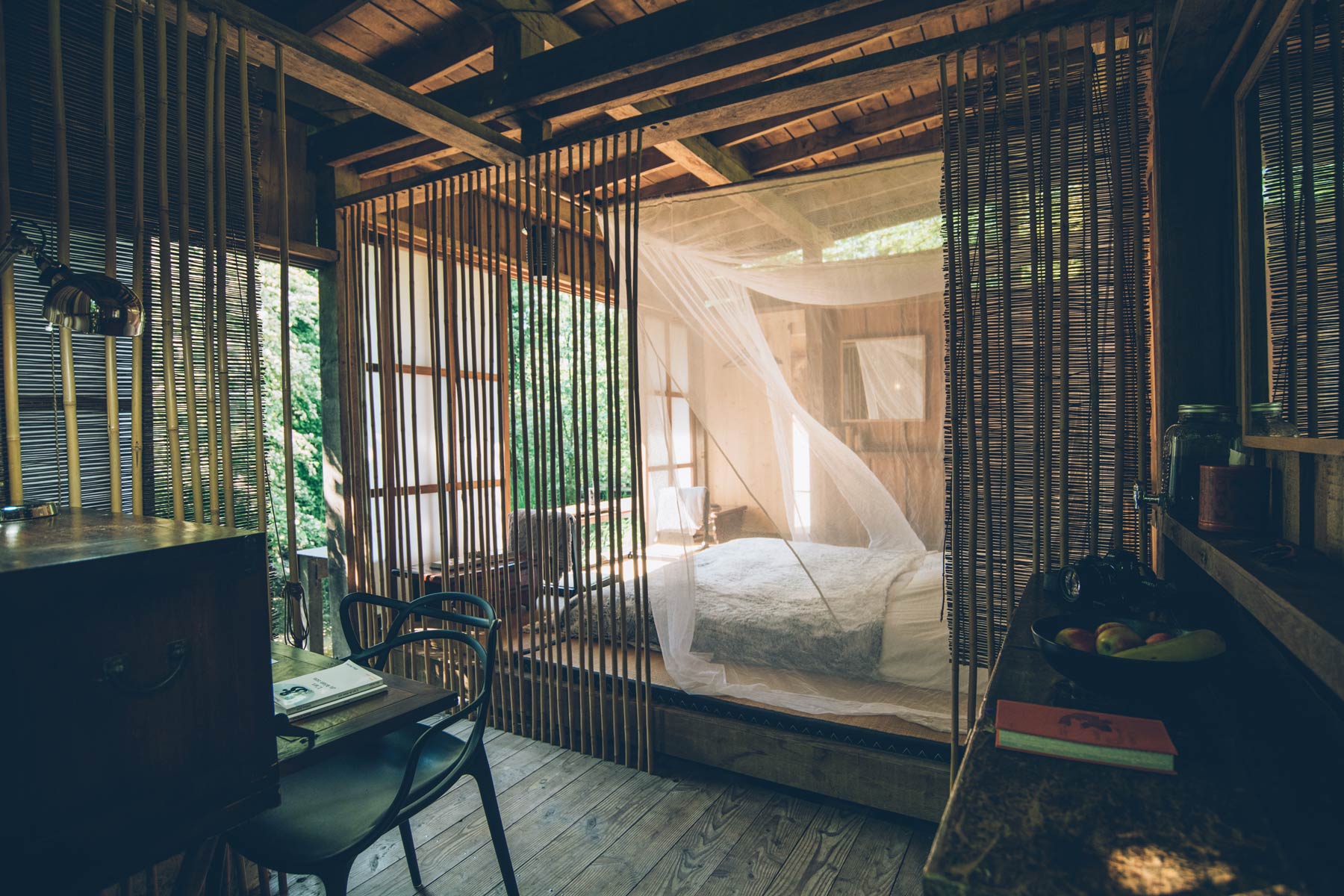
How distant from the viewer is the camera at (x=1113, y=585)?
4.53ft

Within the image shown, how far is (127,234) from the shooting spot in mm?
1886

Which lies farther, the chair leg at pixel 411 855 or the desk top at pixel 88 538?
the chair leg at pixel 411 855

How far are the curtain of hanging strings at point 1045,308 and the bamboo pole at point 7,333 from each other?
7.28ft

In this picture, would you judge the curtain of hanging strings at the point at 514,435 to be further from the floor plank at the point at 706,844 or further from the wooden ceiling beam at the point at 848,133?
the wooden ceiling beam at the point at 848,133

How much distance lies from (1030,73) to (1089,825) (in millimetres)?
1996

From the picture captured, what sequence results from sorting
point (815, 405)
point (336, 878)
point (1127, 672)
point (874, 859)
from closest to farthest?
point (1127, 672)
point (336, 878)
point (874, 859)
point (815, 405)

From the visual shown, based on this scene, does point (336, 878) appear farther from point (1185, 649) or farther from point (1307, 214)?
point (1307, 214)

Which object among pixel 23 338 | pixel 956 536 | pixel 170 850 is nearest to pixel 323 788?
pixel 170 850

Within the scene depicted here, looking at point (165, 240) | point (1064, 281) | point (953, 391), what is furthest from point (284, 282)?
point (1064, 281)

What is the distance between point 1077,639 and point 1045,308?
3.28ft

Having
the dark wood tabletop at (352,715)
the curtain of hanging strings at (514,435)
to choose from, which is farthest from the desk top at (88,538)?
the curtain of hanging strings at (514,435)

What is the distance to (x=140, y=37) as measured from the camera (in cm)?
159

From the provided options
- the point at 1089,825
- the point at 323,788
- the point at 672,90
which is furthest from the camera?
the point at 672,90

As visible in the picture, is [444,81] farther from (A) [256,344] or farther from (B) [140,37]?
(A) [256,344]
